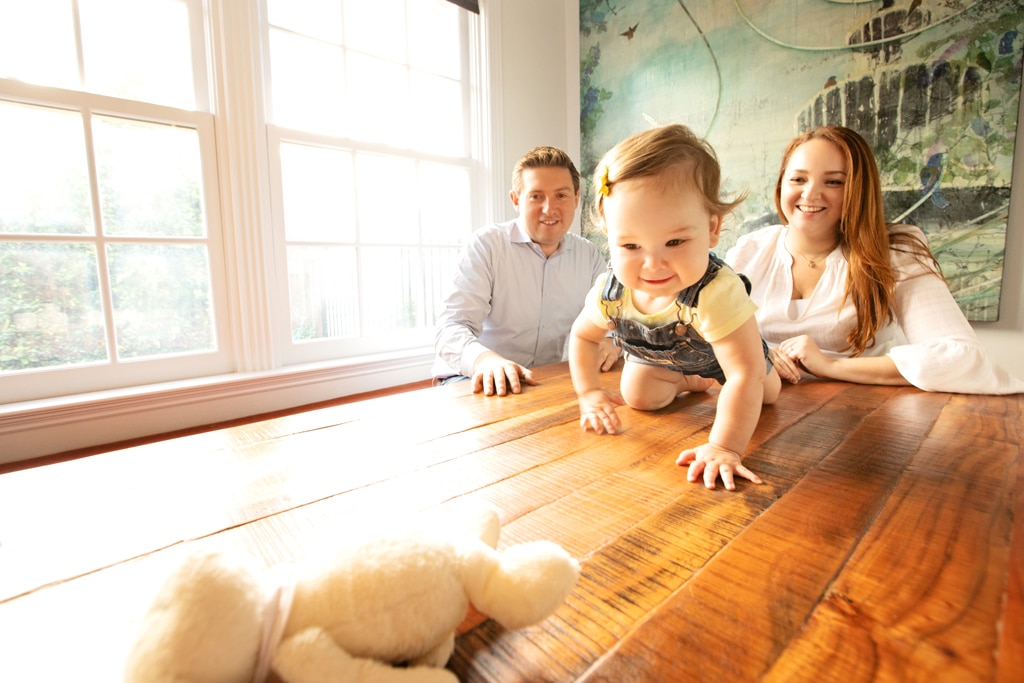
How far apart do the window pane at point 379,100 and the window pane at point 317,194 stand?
25 cm

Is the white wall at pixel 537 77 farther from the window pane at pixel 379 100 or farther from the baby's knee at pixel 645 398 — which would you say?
Result: the baby's knee at pixel 645 398

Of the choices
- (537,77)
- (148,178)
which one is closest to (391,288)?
(148,178)

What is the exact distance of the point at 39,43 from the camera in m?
1.87

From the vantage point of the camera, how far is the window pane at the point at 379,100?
274 centimetres

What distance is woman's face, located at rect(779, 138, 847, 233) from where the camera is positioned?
136 centimetres

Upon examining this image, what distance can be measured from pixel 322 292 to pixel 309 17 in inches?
56.3

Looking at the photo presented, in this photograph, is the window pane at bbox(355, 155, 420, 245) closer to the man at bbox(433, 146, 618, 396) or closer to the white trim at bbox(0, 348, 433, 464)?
the white trim at bbox(0, 348, 433, 464)

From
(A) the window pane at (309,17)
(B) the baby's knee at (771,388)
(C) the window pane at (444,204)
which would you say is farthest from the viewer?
(C) the window pane at (444,204)

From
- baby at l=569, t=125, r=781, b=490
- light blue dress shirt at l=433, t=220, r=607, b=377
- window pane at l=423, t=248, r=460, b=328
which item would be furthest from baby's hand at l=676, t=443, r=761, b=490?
window pane at l=423, t=248, r=460, b=328

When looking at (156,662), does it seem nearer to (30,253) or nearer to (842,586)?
(842,586)

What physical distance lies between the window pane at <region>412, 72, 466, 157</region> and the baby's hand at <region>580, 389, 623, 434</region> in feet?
8.45

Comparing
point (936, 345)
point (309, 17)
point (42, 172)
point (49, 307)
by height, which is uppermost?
point (309, 17)

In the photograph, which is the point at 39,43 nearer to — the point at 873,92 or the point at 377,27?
the point at 377,27

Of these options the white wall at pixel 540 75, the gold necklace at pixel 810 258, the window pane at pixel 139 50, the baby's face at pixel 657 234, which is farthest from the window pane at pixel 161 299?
the gold necklace at pixel 810 258
